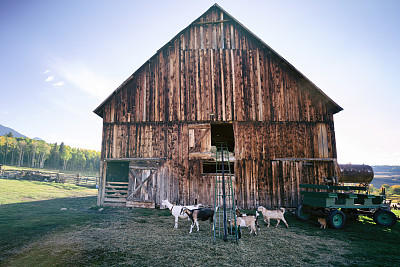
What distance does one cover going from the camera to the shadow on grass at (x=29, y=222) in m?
6.87

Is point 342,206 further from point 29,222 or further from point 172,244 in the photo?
point 29,222

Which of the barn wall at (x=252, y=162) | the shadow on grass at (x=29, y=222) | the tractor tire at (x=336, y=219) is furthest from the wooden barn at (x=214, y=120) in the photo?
the tractor tire at (x=336, y=219)

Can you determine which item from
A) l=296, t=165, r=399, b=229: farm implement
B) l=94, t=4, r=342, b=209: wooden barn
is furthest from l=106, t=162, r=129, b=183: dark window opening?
l=296, t=165, r=399, b=229: farm implement

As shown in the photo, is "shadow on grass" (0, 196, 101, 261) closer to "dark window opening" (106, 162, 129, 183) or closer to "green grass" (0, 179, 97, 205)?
"green grass" (0, 179, 97, 205)

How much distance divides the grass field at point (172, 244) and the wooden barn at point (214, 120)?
3.18m

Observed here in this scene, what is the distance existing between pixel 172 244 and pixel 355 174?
12.0 meters

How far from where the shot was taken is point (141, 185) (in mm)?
13367

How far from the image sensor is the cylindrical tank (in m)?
12.6

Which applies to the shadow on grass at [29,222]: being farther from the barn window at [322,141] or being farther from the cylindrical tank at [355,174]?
the cylindrical tank at [355,174]

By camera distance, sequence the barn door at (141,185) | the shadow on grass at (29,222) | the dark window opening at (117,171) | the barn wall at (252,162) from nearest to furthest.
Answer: the shadow on grass at (29,222) < the barn wall at (252,162) < the barn door at (141,185) < the dark window opening at (117,171)

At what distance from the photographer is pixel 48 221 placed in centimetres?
942

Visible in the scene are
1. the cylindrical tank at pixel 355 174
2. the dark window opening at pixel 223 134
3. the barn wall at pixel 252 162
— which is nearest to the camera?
the cylindrical tank at pixel 355 174

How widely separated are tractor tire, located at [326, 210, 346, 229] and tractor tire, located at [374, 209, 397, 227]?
2.16 m

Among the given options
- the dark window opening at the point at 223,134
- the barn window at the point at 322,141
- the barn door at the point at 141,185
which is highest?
the dark window opening at the point at 223,134
